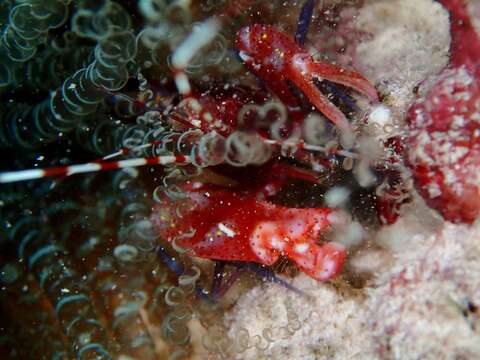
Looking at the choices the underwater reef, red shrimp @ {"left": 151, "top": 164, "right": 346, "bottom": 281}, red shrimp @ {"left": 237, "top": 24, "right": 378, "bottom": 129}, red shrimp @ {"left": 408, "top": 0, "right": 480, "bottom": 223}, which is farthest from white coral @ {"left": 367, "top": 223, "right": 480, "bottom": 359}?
red shrimp @ {"left": 237, "top": 24, "right": 378, "bottom": 129}

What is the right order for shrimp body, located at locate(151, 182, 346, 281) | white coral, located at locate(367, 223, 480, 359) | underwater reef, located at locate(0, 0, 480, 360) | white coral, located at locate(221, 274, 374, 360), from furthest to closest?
white coral, located at locate(221, 274, 374, 360), shrimp body, located at locate(151, 182, 346, 281), underwater reef, located at locate(0, 0, 480, 360), white coral, located at locate(367, 223, 480, 359)

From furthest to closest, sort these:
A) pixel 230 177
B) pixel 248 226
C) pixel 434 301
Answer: pixel 230 177 → pixel 248 226 → pixel 434 301

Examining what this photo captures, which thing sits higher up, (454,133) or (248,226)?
(454,133)

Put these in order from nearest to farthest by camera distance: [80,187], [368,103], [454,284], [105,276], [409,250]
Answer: [454,284]
[409,250]
[368,103]
[105,276]
[80,187]

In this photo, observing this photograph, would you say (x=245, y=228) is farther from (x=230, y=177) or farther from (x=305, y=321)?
(x=305, y=321)

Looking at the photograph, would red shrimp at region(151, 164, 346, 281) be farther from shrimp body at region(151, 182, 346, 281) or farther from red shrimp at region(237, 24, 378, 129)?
red shrimp at region(237, 24, 378, 129)

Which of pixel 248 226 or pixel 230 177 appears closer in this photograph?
pixel 248 226

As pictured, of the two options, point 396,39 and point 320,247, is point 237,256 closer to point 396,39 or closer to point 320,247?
point 320,247

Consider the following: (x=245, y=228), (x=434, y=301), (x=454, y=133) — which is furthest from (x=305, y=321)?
(x=454, y=133)

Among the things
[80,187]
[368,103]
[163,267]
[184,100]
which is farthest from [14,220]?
[368,103]
